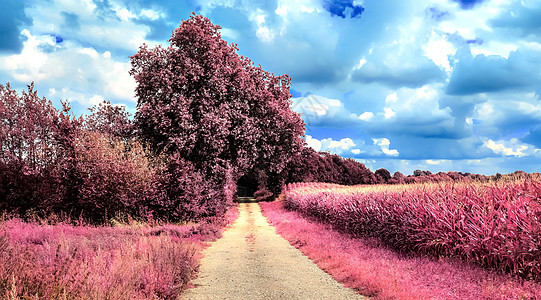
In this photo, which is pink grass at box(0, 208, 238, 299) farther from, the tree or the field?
the tree

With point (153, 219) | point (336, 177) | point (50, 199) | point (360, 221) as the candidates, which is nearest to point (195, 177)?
A: point (153, 219)

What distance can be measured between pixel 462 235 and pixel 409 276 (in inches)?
98.3

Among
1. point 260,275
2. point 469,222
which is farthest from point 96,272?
point 469,222

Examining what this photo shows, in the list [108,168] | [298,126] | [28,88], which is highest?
[28,88]

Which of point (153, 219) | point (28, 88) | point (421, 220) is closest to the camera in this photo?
point (421, 220)

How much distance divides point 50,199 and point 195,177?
759cm

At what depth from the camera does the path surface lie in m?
8.05

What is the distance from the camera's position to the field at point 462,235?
26.7 ft

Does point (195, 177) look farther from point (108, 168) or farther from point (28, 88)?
point (28, 88)

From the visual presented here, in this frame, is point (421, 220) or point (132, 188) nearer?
point (421, 220)

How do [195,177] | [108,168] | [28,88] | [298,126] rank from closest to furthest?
[108,168] < [195,177] < [28,88] < [298,126]

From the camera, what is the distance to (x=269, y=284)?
8766 mm

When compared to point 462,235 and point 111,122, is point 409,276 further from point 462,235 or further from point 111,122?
point 111,122

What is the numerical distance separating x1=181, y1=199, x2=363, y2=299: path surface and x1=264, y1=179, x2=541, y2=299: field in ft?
2.49
